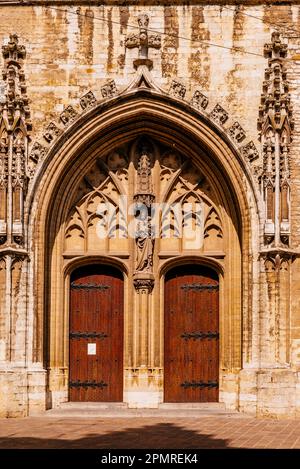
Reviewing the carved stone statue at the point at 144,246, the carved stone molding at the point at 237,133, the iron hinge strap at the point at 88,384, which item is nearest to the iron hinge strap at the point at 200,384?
the iron hinge strap at the point at 88,384

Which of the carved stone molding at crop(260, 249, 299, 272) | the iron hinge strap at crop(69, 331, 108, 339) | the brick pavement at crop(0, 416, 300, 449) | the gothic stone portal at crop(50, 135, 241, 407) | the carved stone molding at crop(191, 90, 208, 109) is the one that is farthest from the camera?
the iron hinge strap at crop(69, 331, 108, 339)

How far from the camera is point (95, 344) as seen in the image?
61.8ft

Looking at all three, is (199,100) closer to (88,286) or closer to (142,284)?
(142,284)

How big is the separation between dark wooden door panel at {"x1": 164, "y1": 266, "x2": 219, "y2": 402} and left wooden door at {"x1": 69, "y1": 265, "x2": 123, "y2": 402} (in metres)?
1.00

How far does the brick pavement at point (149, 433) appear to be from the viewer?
1377 centimetres

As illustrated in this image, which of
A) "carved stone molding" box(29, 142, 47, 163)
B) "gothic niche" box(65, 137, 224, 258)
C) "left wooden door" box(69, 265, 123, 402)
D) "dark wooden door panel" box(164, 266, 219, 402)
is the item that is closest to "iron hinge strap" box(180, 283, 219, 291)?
"dark wooden door panel" box(164, 266, 219, 402)

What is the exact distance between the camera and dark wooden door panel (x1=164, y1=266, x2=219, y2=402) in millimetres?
18719

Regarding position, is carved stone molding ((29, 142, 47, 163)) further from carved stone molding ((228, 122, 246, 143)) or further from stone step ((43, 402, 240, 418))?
stone step ((43, 402, 240, 418))

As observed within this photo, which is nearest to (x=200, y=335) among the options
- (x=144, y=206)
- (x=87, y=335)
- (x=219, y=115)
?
(x=87, y=335)

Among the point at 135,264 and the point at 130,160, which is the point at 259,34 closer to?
the point at 130,160

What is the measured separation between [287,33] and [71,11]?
165 inches

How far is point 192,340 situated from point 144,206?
9.31 ft

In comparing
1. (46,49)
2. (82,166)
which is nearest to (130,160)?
(82,166)

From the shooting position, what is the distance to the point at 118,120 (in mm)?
18266
